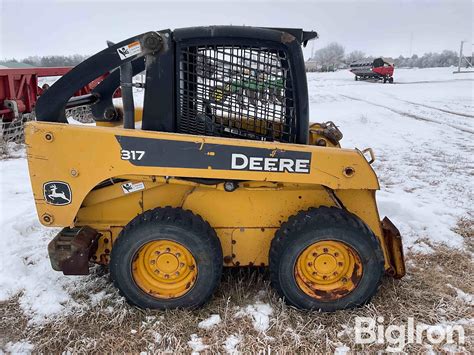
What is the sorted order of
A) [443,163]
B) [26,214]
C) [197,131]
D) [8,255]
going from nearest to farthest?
[197,131]
[8,255]
[26,214]
[443,163]

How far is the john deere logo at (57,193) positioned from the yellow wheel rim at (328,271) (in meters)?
1.67

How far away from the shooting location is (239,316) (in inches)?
122

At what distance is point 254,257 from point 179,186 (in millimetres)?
778

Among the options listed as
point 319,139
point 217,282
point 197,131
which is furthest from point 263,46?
point 217,282

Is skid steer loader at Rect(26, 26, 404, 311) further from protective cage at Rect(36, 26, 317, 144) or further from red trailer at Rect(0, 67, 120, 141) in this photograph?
red trailer at Rect(0, 67, 120, 141)

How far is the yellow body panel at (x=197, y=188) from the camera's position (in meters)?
2.96

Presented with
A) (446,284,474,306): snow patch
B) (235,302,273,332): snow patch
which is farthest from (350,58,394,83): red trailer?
(235,302,273,332): snow patch

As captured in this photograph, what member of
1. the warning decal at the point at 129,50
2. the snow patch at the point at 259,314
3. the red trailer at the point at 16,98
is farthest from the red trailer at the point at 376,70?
the warning decal at the point at 129,50

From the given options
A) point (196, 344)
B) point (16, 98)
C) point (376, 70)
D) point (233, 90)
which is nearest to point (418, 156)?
point (233, 90)

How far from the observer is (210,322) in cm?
305

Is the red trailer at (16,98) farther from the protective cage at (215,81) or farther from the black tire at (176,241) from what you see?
the black tire at (176,241)

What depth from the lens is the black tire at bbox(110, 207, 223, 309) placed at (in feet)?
9.84

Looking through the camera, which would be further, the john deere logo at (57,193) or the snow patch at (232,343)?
the john deere logo at (57,193)

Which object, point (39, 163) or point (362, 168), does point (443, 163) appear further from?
point (39, 163)
